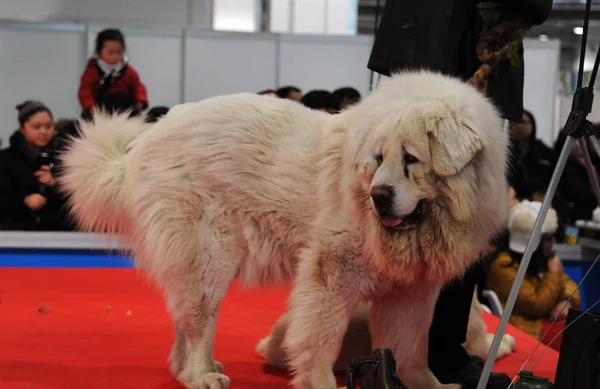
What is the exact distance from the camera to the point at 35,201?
5.58 m

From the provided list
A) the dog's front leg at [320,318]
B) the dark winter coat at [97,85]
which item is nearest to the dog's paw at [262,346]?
the dog's front leg at [320,318]

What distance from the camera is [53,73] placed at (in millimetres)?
8484

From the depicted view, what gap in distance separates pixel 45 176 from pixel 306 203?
11.6 feet

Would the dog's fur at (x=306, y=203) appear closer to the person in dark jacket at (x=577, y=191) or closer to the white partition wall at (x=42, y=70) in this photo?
the person in dark jacket at (x=577, y=191)

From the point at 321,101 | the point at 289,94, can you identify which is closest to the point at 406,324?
the point at 321,101

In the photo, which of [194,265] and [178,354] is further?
[178,354]

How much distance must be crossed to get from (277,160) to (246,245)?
1.12 feet

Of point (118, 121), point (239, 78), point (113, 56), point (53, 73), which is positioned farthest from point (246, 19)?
point (118, 121)

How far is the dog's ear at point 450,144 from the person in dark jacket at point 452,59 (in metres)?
0.50

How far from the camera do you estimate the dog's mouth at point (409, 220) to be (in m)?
2.35

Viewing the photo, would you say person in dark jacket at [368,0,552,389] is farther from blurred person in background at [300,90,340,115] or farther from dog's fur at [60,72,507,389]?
blurred person in background at [300,90,340,115]

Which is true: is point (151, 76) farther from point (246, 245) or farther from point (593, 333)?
point (593, 333)

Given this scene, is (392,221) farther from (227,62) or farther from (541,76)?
(541,76)

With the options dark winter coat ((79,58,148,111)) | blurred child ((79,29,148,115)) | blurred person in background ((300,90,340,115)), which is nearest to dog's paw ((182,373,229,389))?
blurred person in background ((300,90,340,115))
